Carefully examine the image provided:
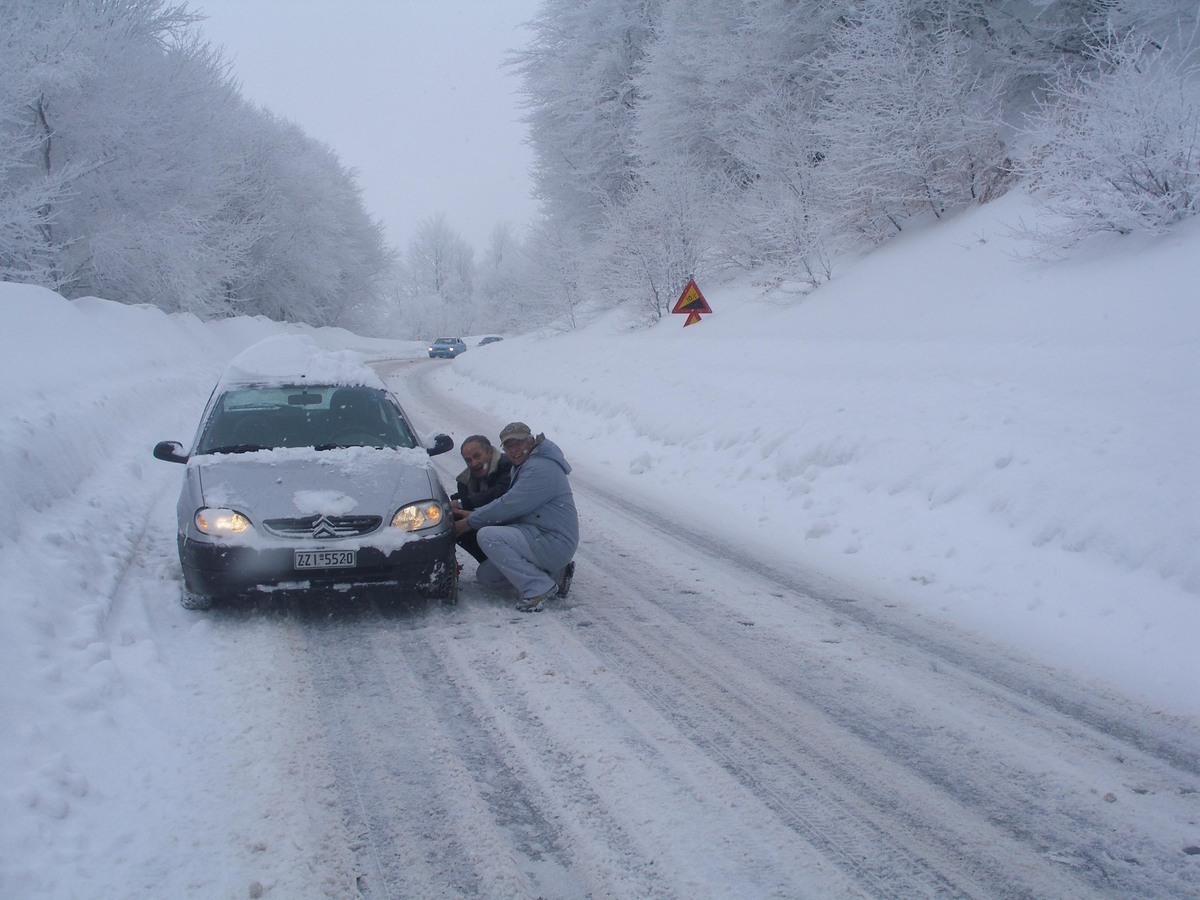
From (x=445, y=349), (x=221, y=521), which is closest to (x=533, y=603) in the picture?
(x=221, y=521)

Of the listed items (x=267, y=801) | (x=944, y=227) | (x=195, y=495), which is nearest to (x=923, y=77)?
(x=944, y=227)

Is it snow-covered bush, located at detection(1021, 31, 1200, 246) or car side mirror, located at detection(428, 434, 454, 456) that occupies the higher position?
snow-covered bush, located at detection(1021, 31, 1200, 246)

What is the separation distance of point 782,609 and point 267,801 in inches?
145

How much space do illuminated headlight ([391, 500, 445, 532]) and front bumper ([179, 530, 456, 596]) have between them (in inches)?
5.0

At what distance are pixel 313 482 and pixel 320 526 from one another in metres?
0.41

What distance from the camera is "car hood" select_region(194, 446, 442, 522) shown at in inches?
Result: 208

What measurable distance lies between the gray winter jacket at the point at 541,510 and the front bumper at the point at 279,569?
2.11ft

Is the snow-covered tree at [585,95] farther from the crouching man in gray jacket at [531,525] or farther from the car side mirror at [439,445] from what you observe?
the crouching man in gray jacket at [531,525]

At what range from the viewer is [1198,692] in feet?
14.4

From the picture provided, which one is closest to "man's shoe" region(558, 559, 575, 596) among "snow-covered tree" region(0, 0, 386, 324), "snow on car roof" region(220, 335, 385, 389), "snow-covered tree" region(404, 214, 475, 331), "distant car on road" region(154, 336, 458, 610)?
"distant car on road" region(154, 336, 458, 610)

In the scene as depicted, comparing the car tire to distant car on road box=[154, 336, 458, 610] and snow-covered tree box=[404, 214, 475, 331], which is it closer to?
distant car on road box=[154, 336, 458, 610]

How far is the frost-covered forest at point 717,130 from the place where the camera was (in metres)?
12.3

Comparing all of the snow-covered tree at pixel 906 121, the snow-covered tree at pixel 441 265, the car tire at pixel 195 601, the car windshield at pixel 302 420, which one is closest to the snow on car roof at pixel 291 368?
the car windshield at pixel 302 420

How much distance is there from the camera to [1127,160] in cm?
1024
